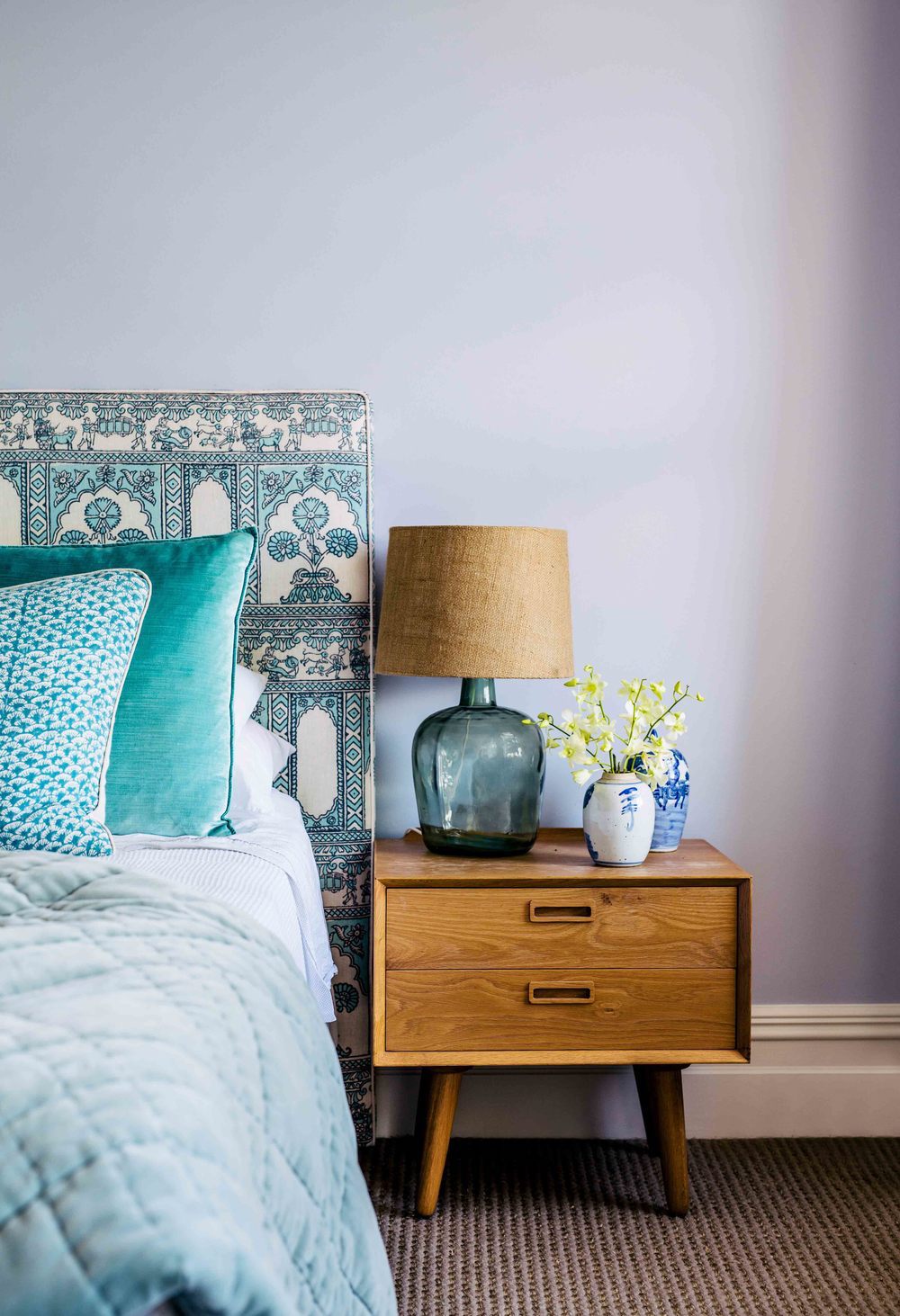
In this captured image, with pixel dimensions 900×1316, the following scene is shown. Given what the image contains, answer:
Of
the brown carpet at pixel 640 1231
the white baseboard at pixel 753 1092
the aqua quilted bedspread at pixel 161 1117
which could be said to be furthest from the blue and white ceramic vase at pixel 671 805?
the aqua quilted bedspread at pixel 161 1117

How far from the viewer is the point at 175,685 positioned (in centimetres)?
168

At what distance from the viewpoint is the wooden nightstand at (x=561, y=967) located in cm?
175

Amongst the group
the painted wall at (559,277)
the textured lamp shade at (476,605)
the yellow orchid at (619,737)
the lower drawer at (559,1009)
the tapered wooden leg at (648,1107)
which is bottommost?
the tapered wooden leg at (648,1107)

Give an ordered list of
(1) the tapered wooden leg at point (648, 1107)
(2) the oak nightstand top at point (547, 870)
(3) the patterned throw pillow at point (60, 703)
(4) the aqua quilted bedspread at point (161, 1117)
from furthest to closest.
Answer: (1) the tapered wooden leg at point (648, 1107), (2) the oak nightstand top at point (547, 870), (3) the patterned throw pillow at point (60, 703), (4) the aqua quilted bedspread at point (161, 1117)

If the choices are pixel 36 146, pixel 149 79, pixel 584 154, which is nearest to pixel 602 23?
pixel 584 154

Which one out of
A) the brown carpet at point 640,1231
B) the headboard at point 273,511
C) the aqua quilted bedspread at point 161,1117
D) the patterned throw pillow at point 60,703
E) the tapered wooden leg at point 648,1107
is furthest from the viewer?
the headboard at point 273,511

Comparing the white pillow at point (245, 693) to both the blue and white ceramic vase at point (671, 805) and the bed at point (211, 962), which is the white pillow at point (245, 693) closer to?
the bed at point (211, 962)

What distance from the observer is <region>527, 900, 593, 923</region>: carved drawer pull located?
1.75 metres

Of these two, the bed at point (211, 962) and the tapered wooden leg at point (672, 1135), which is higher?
the bed at point (211, 962)

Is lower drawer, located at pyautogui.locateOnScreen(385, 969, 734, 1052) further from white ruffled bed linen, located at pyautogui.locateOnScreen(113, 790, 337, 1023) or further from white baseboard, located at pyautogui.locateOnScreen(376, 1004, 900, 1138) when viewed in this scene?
white baseboard, located at pyautogui.locateOnScreen(376, 1004, 900, 1138)

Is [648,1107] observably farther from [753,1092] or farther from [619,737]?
[619,737]

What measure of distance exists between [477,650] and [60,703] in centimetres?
68

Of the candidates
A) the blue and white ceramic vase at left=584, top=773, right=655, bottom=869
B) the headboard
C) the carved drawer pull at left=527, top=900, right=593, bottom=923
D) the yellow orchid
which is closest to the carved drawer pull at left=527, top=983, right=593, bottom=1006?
the carved drawer pull at left=527, top=900, right=593, bottom=923

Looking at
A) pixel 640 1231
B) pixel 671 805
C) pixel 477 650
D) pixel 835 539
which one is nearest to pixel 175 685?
pixel 477 650
